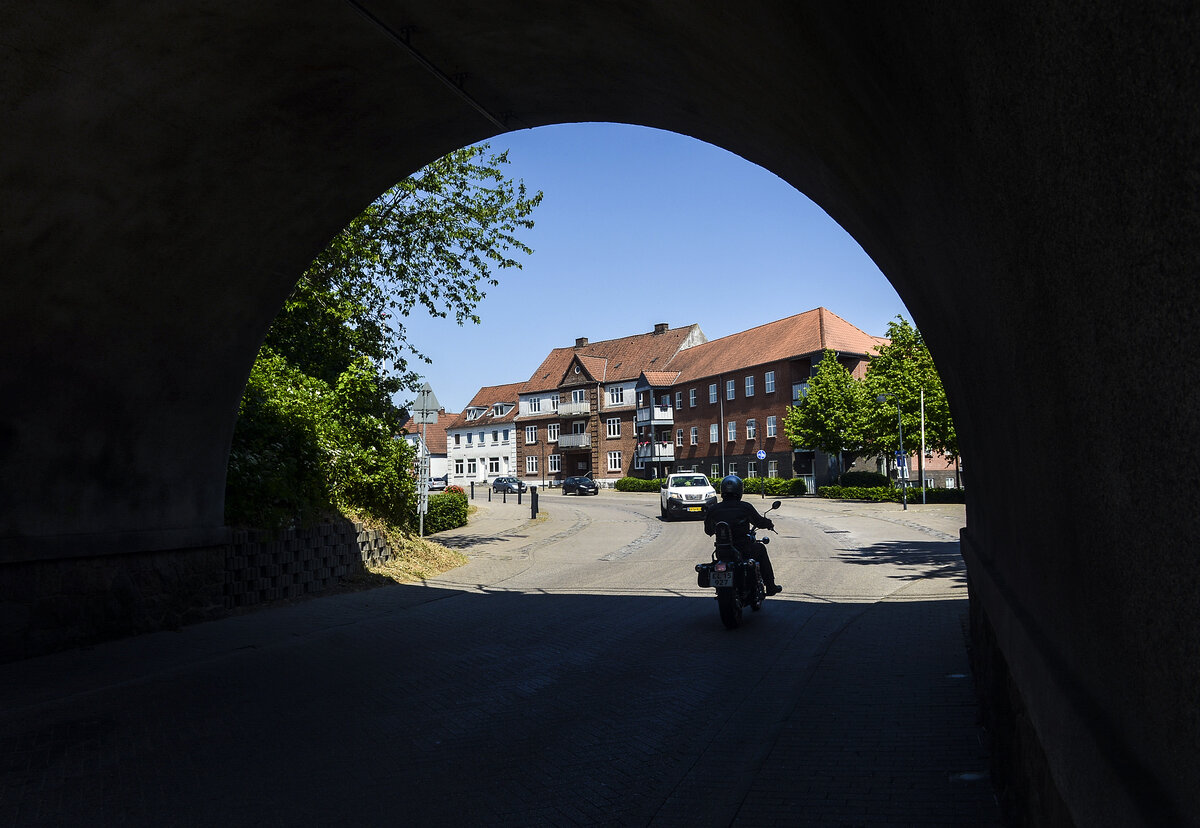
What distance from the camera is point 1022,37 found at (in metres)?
2.01

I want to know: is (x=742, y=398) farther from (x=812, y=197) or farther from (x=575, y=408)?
(x=812, y=197)

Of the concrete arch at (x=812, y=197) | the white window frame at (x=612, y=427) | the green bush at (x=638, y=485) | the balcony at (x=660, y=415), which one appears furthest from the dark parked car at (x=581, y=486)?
the concrete arch at (x=812, y=197)

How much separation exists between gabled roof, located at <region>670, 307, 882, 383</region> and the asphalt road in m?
48.9

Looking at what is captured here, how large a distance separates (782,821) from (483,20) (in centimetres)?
645

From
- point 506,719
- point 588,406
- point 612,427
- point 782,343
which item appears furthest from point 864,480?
point 506,719

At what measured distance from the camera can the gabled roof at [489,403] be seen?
333ft

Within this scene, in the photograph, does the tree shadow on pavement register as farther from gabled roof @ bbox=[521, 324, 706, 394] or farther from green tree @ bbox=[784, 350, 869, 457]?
gabled roof @ bbox=[521, 324, 706, 394]

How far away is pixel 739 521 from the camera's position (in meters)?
10.5

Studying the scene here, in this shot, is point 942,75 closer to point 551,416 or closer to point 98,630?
point 98,630

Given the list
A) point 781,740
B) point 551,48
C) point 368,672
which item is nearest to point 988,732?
point 781,740

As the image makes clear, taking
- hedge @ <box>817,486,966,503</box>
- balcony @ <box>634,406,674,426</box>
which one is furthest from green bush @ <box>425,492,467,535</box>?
balcony @ <box>634,406,674,426</box>

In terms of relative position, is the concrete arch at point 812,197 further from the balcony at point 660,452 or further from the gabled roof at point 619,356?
the gabled roof at point 619,356

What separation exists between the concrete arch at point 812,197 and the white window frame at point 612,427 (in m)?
70.3

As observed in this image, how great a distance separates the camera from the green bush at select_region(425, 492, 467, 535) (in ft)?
80.1
